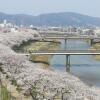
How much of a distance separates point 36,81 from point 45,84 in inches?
54.5

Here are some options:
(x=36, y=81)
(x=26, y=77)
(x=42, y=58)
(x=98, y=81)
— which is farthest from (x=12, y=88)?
(x=42, y=58)

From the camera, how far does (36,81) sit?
89.6ft

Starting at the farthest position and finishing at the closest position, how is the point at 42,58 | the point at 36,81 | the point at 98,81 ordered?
the point at 42,58 → the point at 98,81 → the point at 36,81

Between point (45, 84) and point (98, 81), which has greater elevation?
point (45, 84)

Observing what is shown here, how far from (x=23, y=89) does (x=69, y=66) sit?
92.7ft

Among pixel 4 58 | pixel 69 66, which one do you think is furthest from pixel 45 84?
pixel 69 66

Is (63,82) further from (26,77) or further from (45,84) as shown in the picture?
(26,77)

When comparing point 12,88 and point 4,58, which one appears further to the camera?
point 4,58

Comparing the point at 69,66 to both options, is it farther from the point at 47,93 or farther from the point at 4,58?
the point at 47,93

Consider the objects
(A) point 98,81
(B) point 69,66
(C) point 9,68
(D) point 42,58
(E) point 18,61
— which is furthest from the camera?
(D) point 42,58

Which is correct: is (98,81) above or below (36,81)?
below

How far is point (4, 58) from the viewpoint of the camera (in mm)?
41688

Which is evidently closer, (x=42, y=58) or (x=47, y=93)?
(x=47, y=93)

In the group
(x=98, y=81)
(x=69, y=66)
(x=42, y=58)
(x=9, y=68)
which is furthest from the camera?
(x=42, y=58)
